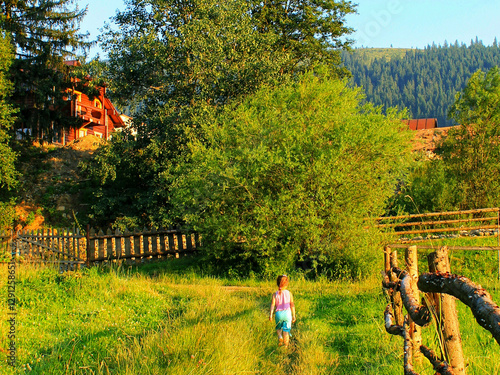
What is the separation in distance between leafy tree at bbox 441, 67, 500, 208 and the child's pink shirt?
15336 millimetres

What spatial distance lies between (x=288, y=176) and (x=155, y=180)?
31.0 feet

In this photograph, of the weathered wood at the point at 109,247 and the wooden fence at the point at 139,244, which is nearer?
the wooden fence at the point at 139,244

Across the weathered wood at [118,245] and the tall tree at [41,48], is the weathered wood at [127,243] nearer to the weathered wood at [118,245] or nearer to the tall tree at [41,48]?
the weathered wood at [118,245]

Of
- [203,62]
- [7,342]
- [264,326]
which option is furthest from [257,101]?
[7,342]

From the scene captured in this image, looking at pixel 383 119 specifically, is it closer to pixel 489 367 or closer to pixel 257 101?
pixel 257 101

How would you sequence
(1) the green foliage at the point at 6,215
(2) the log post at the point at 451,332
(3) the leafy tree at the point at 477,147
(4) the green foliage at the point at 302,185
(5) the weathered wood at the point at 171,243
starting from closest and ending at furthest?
(2) the log post at the point at 451,332
(4) the green foliage at the point at 302,185
(5) the weathered wood at the point at 171,243
(3) the leafy tree at the point at 477,147
(1) the green foliage at the point at 6,215

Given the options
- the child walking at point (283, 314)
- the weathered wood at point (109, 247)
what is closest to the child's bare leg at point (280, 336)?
the child walking at point (283, 314)

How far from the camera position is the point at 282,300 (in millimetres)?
6195

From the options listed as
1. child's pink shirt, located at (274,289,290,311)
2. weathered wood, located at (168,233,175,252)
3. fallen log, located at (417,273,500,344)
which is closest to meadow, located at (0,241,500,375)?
child's pink shirt, located at (274,289,290,311)

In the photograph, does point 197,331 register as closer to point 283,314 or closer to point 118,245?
point 283,314

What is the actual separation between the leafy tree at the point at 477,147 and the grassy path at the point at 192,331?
11.7m

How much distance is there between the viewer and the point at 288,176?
11.4m

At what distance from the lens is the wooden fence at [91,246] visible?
14.8 meters

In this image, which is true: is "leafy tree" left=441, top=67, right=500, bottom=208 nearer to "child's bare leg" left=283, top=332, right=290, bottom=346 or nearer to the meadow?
the meadow
